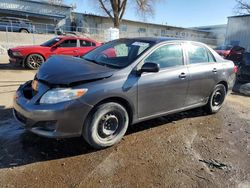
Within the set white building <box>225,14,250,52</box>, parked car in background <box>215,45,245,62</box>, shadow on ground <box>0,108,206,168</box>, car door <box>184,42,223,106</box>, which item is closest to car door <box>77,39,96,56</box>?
car door <box>184,42,223,106</box>

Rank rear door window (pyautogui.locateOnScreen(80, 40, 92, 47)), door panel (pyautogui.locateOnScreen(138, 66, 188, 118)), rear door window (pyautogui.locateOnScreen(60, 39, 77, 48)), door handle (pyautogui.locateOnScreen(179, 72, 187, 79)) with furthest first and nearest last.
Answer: rear door window (pyautogui.locateOnScreen(80, 40, 92, 47)) < rear door window (pyautogui.locateOnScreen(60, 39, 77, 48)) < door handle (pyautogui.locateOnScreen(179, 72, 187, 79)) < door panel (pyautogui.locateOnScreen(138, 66, 188, 118))

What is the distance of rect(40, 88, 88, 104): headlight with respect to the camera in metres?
3.19

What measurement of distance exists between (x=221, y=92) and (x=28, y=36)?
59.5ft

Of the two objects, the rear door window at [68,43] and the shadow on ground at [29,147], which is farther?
the rear door window at [68,43]

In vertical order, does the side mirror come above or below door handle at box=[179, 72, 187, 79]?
above

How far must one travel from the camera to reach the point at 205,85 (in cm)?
495

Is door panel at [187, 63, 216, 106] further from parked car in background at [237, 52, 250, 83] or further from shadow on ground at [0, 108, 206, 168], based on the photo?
parked car in background at [237, 52, 250, 83]

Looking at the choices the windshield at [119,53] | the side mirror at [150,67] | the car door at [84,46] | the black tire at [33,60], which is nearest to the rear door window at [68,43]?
the car door at [84,46]

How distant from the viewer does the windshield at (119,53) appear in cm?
399

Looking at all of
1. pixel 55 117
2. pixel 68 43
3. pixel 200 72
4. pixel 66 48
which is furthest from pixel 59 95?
pixel 68 43

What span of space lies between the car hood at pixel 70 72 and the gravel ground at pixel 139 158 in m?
1.03

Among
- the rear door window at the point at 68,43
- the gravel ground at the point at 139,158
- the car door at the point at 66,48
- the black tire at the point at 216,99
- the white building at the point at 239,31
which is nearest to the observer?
the gravel ground at the point at 139,158

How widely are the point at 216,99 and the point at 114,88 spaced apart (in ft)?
9.68

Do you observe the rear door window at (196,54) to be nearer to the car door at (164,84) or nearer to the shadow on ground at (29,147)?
the car door at (164,84)
